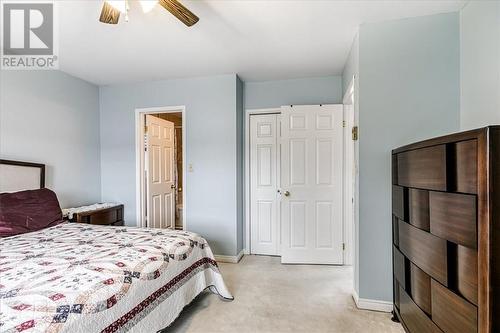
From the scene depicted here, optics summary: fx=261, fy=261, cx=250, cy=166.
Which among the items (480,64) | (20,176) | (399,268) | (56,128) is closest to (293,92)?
→ (480,64)

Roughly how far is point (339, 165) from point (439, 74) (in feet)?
4.62

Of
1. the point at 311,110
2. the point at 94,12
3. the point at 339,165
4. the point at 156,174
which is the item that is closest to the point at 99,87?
the point at 156,174

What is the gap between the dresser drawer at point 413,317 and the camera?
137 cm

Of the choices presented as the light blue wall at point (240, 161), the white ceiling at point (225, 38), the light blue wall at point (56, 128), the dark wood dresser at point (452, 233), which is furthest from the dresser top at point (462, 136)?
the light blue wall at point (56, 128)

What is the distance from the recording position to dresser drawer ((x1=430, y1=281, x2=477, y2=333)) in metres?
1.04

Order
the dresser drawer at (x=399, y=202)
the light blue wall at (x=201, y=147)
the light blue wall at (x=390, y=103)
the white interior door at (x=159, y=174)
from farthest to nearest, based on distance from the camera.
A: the white interior door at (x=159, y=174) < the light blue wall at (x=201, y=147) < the light blue wall at (x=390, y=103) < the dresser drawer at (x=399, y=202)

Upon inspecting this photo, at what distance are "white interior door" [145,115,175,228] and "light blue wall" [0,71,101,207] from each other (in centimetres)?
72

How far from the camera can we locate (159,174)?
404cm

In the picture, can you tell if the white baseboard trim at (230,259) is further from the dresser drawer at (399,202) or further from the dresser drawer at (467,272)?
the dresser drawer at (467,272)

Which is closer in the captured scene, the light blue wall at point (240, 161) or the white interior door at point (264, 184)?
the light blue wall at point (240, 161)

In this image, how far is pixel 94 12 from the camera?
1991 millimetres

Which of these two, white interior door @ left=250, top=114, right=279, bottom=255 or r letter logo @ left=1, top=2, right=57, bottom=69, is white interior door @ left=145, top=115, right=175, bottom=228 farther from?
white interior door @ left=250, top=114, right=279, bottom=255

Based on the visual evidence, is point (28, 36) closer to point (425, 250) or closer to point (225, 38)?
point (225, 38)

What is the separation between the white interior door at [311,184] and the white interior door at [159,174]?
192 centimetres
